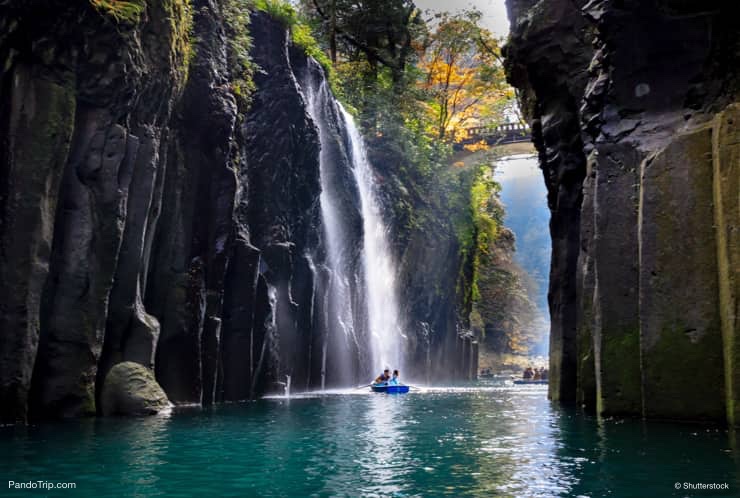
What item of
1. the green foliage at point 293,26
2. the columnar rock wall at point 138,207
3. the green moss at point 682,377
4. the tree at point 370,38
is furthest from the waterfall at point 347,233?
the green moss at point 682,377

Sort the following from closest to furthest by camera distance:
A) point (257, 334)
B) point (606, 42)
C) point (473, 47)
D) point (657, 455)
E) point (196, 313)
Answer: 1. point (657, 455)
2. point (606, 42)
3. point (196, 313)
4. point (257, 334)
5. point (473, 47)

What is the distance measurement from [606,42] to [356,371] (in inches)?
810

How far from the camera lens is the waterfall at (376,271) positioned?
3588cm

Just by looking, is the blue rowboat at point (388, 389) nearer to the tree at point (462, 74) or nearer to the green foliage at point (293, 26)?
the green foliage at point (293, 26)

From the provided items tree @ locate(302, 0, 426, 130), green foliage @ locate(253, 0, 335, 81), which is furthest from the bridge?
green foliage @ locate(253, 0, 335, 81)

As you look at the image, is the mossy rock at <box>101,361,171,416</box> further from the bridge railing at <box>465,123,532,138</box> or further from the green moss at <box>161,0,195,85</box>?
the bridge railing at <box>465,123,532,138</box>

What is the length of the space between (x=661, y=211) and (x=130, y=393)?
1080 cm

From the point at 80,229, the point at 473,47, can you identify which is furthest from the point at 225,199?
the point at 473,47

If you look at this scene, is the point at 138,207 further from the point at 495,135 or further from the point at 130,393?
the point at 495,135

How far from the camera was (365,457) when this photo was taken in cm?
1000

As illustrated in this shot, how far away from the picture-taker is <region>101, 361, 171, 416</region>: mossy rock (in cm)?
1573

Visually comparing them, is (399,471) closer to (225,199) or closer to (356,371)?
(225,199)

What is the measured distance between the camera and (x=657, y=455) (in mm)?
9492

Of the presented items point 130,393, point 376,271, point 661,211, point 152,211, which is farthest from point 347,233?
point 661,211
